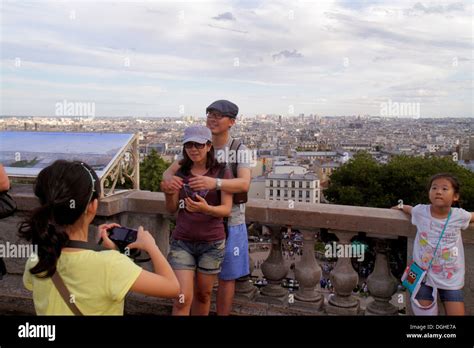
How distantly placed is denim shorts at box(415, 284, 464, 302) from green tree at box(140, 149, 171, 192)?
1194 inches

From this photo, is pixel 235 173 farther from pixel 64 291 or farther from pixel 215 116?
pixel 64 291

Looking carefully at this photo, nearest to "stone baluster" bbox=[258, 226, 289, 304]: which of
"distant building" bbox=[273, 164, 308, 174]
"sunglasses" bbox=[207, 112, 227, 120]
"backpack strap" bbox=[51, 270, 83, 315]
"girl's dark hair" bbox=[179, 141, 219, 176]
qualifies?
"girl's dark hair" bbox=[179, 141, 219, 176]

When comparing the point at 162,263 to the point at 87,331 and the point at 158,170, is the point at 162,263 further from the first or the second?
the point at 158,170

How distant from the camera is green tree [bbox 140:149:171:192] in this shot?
1332 inches

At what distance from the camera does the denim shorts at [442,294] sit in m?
3.23

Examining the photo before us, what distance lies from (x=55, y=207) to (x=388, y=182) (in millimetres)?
40218

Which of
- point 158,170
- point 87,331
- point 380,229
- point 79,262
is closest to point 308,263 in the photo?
point 380,229

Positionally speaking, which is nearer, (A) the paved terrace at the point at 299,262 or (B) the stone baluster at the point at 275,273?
(A) the paved terrace at the point at 299,262

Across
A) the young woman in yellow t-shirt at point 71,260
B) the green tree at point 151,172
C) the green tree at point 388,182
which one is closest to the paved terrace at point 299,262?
the young woman in yellow t-shirt at point 71,260

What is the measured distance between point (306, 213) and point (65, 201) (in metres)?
2.25

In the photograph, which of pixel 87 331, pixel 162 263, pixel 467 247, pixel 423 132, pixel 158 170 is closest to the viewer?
pixel 162 263

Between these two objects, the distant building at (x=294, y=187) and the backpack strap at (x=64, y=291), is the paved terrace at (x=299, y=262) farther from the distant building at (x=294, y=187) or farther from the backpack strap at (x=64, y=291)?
the distant building at (x=294, y=187)

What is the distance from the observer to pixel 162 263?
2.17m

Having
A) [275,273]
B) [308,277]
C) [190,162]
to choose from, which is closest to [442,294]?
[308,277]
